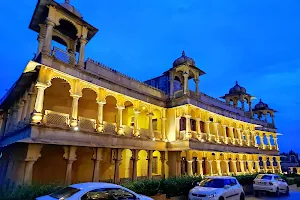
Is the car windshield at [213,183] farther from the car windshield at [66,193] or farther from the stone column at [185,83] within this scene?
the stone column at [185,83]

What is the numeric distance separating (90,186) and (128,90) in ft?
35.7

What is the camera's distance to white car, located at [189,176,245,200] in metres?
10.7

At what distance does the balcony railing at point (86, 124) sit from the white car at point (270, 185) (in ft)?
43.8

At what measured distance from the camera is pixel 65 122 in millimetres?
12930

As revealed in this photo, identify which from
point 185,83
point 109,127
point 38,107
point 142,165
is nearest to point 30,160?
point 38,107

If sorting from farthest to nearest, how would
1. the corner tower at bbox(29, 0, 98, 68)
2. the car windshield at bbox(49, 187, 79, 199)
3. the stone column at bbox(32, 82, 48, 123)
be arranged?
1. the corner tower at bbox(29, 0, 98, 68)
2. the stone column at bbox(32, 82, 48, 123)
3. the car windshield at bbox(49, 187, 79, 199)

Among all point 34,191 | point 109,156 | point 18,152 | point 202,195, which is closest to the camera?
point 34,191

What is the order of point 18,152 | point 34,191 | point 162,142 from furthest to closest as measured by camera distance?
point 162,142, point 18,152, point 34,191

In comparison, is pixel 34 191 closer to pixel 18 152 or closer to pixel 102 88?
pixel 18 152

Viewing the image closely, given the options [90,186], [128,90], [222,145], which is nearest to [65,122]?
[128,90]

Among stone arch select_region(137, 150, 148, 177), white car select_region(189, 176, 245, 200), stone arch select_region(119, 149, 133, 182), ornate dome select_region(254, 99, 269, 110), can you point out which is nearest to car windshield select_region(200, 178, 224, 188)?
white car select_region(189, 176, 245, 200)

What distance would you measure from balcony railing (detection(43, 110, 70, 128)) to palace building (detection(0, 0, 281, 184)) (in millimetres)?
52

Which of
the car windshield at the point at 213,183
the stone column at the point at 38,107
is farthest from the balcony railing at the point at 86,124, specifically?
the car windshield at the point at 213,183

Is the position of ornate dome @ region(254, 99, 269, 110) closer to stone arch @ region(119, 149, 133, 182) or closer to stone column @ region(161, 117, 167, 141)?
stone column @ region(161, 117, 167, 141)
